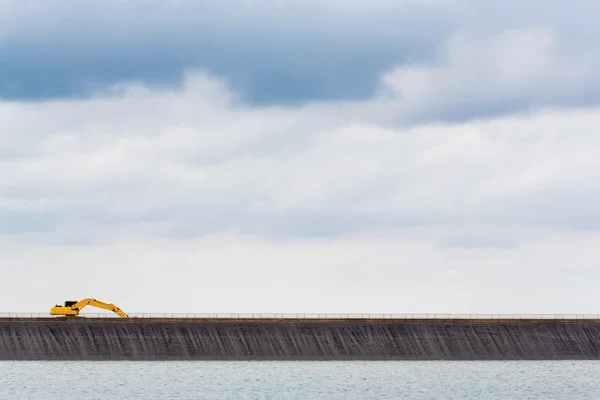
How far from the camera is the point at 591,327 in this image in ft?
504

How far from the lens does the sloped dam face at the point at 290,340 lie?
14625cm

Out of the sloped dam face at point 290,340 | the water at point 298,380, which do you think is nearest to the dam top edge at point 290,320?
the sloped dam face at point 290,340

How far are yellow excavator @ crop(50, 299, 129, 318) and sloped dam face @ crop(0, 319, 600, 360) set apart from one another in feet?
8.47

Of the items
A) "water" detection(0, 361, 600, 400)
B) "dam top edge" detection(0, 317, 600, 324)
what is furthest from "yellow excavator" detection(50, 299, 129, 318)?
"water" detection(0, 361, 600, 400)

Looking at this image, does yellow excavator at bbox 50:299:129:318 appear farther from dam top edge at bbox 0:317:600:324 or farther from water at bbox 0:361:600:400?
water at bbox 0:361:600:400

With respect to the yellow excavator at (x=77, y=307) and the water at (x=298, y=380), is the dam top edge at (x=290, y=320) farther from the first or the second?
the water at (x=298, y=380)

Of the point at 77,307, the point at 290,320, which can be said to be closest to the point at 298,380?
the point at 290,320

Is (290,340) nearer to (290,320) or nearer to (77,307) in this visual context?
(290,320)

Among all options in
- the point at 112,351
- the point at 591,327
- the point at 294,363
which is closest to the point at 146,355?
the point at 112,351

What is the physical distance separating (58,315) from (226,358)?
21.8 meters

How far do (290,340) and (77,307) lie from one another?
90.2 feet

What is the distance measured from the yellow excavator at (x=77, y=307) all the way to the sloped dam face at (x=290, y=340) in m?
2.58

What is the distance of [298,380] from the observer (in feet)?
416

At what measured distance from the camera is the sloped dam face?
480 feet
